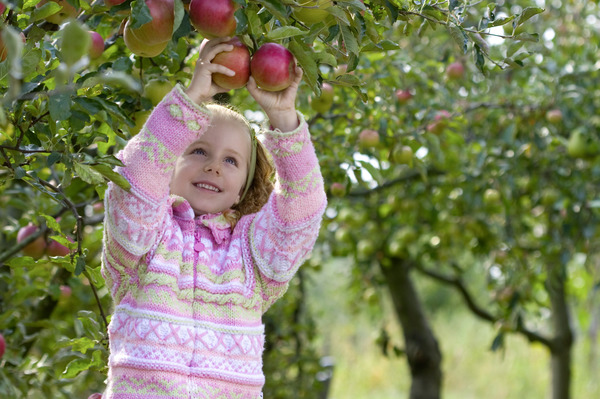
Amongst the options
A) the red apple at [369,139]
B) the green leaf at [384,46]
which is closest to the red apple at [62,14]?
the green leaf at [384,46]

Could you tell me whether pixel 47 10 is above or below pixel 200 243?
above

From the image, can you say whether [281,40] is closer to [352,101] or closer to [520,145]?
[352,101]

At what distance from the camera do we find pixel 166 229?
145 centimetres

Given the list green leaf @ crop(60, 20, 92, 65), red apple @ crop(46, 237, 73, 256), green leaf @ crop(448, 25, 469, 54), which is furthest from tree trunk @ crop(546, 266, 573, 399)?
green leaf @ crop(60, 20, 92, 65)

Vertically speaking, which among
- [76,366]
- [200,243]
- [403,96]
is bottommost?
[403,96]

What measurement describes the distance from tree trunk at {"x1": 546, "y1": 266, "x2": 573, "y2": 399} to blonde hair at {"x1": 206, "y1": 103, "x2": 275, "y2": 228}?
3.38 meters

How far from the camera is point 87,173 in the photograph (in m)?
1.25

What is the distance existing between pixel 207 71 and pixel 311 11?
0.63ft

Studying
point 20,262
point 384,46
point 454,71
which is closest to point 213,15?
point 384,46

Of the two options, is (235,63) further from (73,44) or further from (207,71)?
(73,44)

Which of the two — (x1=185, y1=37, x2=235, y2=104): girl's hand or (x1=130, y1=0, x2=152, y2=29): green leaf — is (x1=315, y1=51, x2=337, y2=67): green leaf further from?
(x1=130, y1=0, x2=152, y2=29): green leaf

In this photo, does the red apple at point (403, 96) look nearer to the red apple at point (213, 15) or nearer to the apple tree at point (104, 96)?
the apple tree at point (104, 96)

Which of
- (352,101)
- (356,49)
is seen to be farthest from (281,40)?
(352,101)

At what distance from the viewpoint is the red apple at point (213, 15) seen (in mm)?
1166
